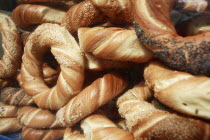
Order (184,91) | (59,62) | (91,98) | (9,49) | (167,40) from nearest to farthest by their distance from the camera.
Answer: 1. (184,91)
2. (167,40)
3. (91,98)
4. (59,62)
5. (9,49)

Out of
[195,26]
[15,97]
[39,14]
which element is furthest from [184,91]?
[15,97]

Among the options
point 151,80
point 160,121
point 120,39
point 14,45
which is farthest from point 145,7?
point 14,45

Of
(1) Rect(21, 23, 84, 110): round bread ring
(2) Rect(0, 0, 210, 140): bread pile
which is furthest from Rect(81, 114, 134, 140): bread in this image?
(1) Rect(21, 23, 84, 110): round bread ring

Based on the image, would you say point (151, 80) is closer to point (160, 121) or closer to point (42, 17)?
point (160, 121)

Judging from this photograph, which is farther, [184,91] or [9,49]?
[9,49]

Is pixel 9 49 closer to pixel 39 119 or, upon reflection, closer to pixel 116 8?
pixel 39 119

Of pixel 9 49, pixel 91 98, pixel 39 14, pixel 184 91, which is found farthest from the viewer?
pixel 9 49
